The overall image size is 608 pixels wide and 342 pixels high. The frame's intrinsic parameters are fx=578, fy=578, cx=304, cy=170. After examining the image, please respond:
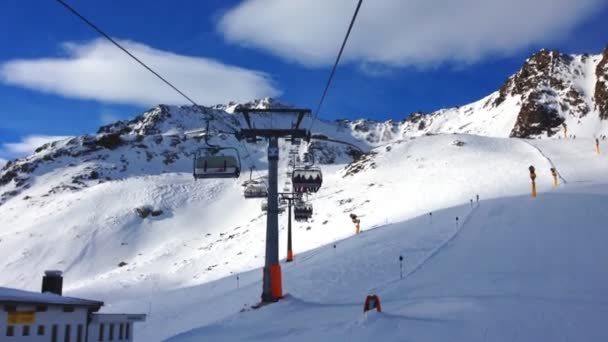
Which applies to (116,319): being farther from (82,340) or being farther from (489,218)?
(489,218)

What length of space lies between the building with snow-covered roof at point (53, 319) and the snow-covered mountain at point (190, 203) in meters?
4.80

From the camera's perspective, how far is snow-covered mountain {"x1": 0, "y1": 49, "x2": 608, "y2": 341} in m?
39.0

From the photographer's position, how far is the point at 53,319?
1281 centimetres

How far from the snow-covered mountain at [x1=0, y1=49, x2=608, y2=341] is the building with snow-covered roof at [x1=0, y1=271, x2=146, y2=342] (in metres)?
4.80

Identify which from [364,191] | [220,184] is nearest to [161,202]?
[220,184]

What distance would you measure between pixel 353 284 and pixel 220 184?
250 feet

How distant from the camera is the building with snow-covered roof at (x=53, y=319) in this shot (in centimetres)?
1168

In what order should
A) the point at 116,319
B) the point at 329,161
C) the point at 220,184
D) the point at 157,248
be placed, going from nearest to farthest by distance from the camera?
1. the point at 116,319
2. the point at 157,248
3. the point at 220,184
4. the point at 329,161

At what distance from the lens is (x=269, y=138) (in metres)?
18.1

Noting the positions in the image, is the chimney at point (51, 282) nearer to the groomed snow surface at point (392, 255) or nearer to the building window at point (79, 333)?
the building window at point (79, 333)

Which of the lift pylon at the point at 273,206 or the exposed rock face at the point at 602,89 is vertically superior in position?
the exposed rock face at the point at 602,89

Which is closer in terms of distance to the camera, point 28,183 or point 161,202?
point 161,202

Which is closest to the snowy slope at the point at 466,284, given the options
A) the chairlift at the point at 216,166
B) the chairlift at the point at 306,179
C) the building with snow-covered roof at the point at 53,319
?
the building with snow-covered roof at the point at 53,319

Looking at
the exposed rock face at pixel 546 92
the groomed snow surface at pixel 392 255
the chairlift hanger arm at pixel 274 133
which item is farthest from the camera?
the exposed rock face at pixel 546 92
